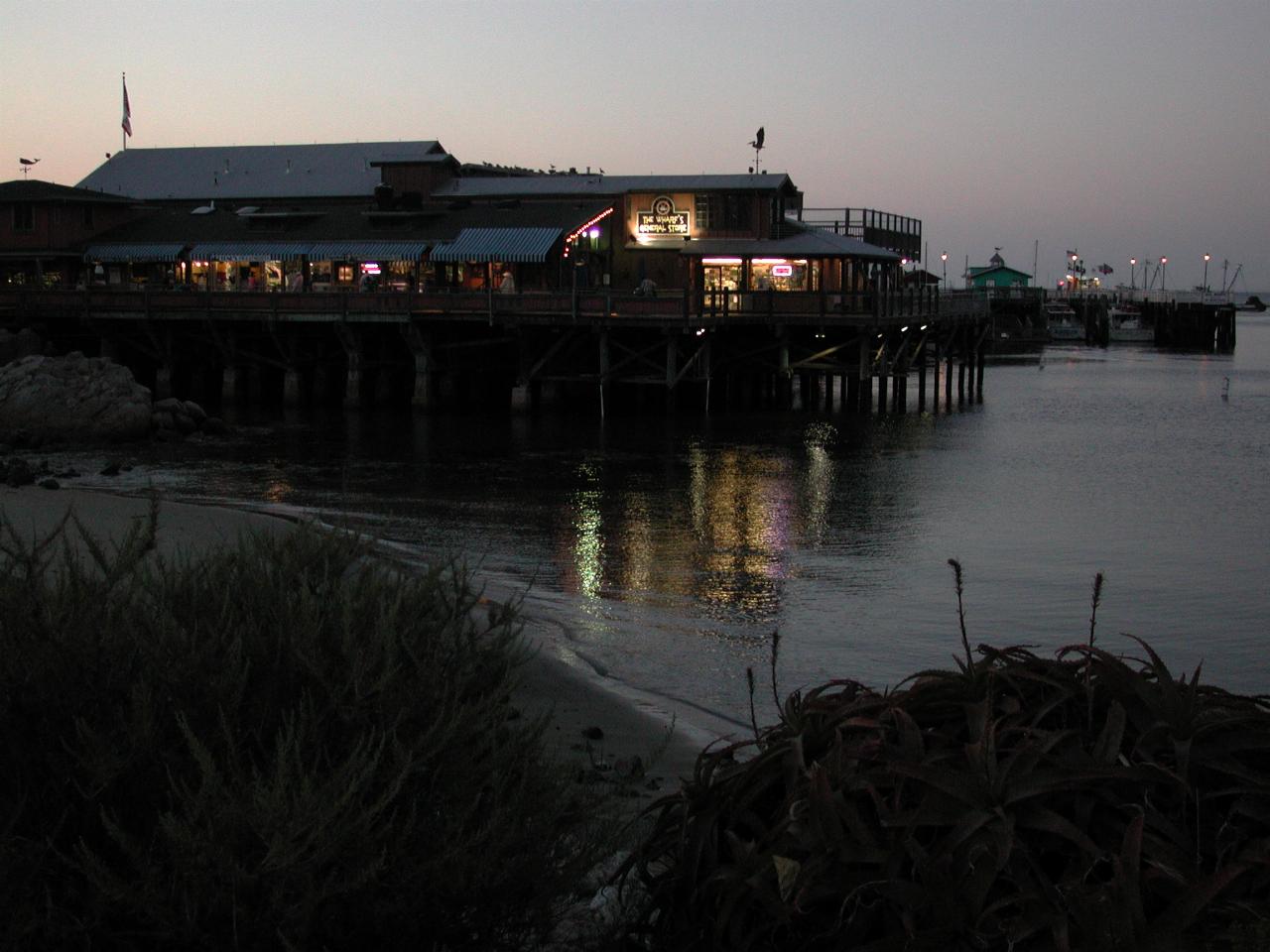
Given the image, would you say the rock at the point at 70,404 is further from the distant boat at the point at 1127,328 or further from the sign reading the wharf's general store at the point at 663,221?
the distant boat at the point at 1127,328

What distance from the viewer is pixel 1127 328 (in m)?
145

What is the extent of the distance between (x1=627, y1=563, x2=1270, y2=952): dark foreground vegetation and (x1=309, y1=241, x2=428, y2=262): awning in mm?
54831

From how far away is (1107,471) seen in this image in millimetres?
37219

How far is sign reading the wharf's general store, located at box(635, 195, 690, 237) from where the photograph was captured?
59.5 metres

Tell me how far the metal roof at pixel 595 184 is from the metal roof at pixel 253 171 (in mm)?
3065

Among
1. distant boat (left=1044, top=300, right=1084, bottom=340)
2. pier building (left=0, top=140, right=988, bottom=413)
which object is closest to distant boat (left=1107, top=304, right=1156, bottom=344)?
distant boat (left=1044, top=300, right=1084, bottom=340)

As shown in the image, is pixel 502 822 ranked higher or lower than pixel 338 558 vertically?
lower

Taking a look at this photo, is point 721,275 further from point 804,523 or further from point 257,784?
point 257,784

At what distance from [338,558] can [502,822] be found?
2355 mm

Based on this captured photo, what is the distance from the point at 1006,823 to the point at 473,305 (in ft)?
152

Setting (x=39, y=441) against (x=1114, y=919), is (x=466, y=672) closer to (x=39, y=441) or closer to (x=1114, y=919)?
(x=1114, y=919)

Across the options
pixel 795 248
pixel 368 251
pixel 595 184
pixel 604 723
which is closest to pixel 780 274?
pixel 795 248

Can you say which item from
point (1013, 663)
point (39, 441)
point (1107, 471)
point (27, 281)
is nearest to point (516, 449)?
point (39, 441)

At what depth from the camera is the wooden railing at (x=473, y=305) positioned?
46938mm
